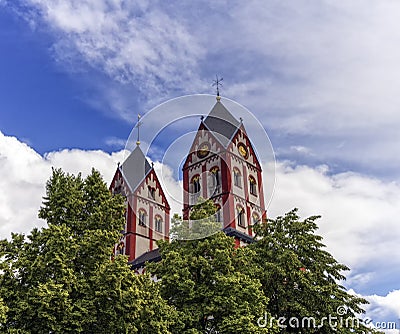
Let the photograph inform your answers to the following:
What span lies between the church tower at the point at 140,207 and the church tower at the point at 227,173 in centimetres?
734

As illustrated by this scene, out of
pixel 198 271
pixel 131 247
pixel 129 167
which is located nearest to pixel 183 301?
pixel 198 271

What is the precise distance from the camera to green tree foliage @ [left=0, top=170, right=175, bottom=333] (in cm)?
1249

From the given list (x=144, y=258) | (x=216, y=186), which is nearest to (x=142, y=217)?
(x=144, y=258)

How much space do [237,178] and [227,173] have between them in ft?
3.44

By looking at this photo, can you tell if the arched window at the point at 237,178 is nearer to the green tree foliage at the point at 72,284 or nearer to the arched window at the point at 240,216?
the arched window at the point at 240,216

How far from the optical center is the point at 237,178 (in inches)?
1622

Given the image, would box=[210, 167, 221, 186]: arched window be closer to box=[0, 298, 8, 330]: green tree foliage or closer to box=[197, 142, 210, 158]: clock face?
box=[197, 142, 210, 158]: clock face

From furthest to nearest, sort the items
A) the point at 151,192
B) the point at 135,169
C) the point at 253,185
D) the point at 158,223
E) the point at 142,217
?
1. the point at 135,169
2. the point at 151,192
3. the point at 158,223
4. the point at 142,217
5. the point at 253,185

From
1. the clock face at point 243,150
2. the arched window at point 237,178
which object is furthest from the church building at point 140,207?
the arched window at point 237,178

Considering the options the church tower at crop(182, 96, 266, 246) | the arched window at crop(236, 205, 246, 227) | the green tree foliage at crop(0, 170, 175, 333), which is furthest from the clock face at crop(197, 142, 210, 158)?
the green tree foliage at crop(0, 170, 175, 333)

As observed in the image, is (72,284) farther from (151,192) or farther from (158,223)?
(151,192)

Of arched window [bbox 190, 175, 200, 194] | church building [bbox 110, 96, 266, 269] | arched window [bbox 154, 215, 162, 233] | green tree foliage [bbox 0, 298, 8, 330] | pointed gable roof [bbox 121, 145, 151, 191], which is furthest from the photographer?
pointed gable roof [bbox 121, 145, 151, 191]

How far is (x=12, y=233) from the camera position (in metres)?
14.6

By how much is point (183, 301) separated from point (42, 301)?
19.6 ft
